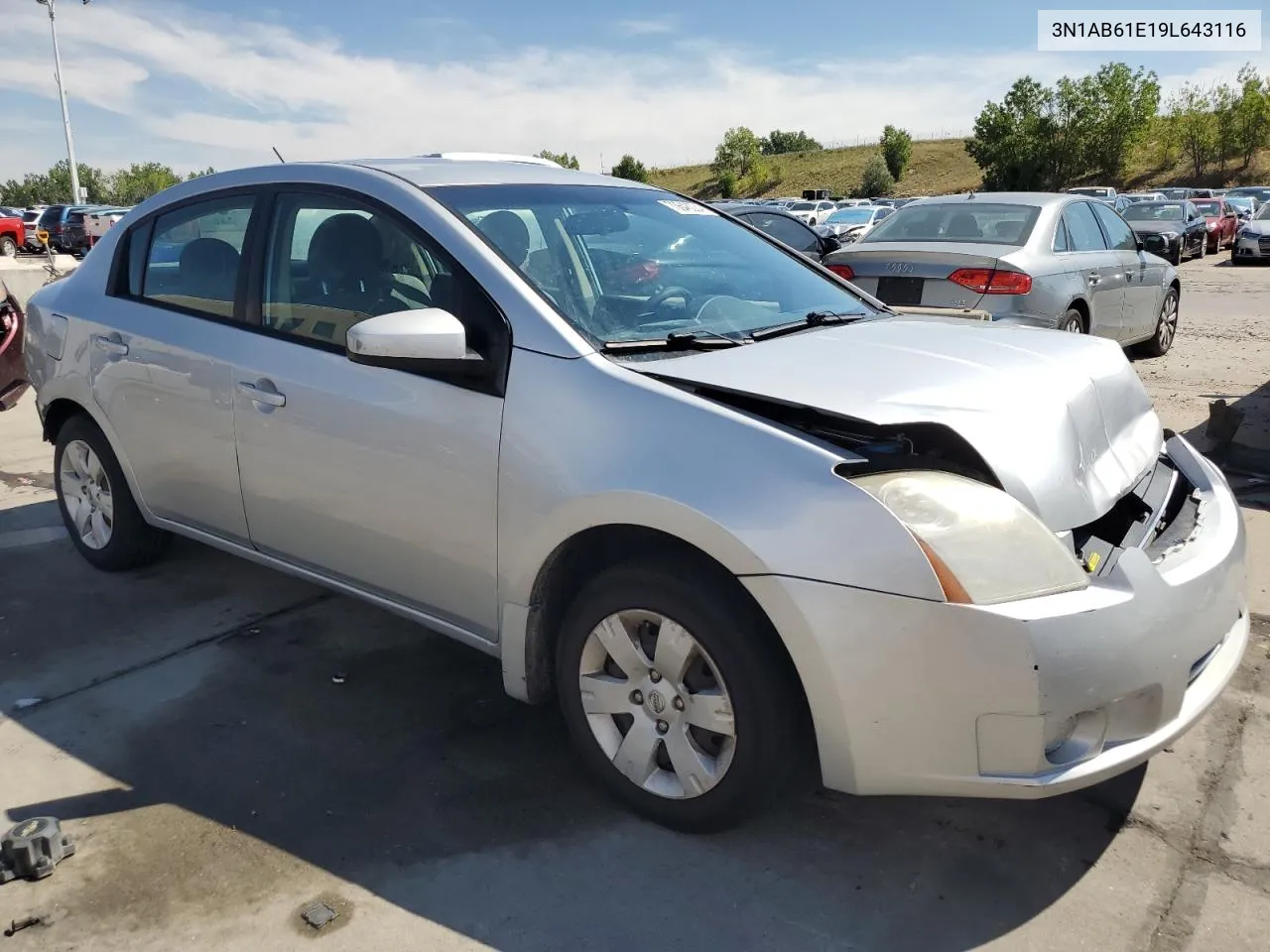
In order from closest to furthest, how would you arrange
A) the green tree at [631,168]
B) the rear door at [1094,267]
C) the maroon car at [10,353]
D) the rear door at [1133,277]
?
the maroon car at [10,353]
the rear door at [1094,267]
the rear door at [1133,277]
the green tree at [631,168]

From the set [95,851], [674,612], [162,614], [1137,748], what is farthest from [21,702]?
[1137,748]

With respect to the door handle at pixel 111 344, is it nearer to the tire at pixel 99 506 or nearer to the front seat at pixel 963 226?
the tire at pixel 99 506

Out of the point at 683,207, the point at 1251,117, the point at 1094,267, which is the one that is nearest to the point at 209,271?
the point at 683,207

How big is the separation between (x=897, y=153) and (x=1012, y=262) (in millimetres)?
83229

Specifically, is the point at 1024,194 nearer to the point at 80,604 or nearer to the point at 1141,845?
the point at 1141,845

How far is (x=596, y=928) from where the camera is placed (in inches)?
95.0

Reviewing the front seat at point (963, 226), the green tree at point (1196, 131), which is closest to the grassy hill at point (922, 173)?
the green tree at point (1196, 131)

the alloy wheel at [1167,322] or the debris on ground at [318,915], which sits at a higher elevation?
the alloy wheel at [1167,322]

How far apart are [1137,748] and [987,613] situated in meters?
0.54

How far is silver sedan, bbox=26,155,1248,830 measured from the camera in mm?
2295

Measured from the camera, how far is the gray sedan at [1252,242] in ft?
76.1

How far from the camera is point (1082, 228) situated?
333 inches

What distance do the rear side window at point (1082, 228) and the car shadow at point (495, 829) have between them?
6243 millimetres

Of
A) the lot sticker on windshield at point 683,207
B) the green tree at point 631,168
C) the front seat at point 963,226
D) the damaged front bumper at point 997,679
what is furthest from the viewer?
the green tree at point 631,168
